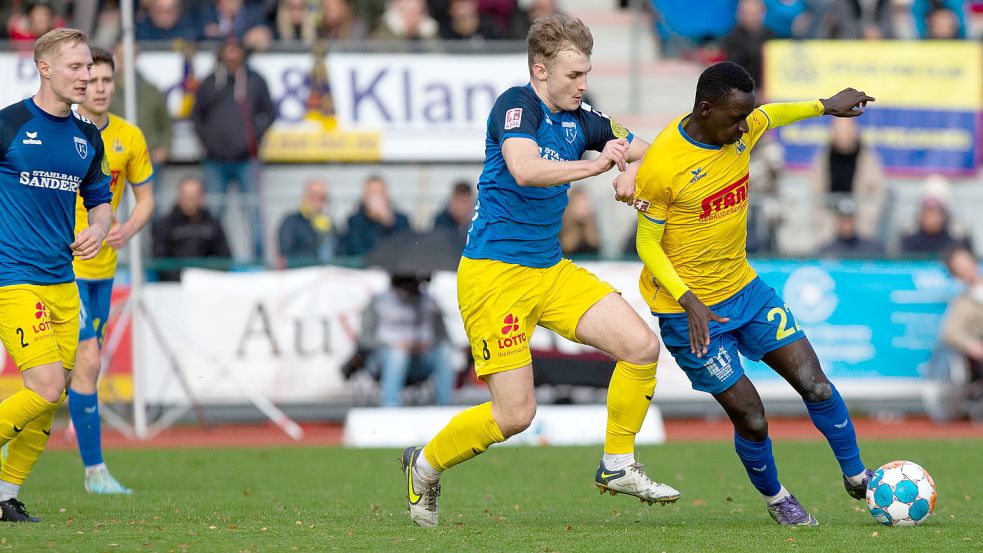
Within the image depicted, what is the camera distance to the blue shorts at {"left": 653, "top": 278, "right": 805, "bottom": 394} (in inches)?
307

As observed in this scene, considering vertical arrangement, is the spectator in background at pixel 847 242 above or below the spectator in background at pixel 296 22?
below

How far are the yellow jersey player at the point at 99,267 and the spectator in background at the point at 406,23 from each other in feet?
28.5

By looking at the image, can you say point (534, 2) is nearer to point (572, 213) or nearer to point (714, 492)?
point (572, 213)

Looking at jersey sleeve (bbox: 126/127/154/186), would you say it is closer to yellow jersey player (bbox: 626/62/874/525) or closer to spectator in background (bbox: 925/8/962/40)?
yellow jersey player (bbox: 626/62/874/525)

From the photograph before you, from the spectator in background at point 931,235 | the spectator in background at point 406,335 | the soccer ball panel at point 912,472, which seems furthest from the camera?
the spectator in background at point 931,235

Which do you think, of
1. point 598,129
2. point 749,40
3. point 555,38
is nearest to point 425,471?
point 598,129

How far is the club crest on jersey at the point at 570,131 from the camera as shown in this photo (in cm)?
752

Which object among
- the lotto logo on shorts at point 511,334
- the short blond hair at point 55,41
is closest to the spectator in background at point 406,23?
the short blond hair at point 55,41

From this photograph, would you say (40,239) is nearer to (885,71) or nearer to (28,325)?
(28,325)

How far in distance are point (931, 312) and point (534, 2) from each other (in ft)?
22.0

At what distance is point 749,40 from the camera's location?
18.6 m

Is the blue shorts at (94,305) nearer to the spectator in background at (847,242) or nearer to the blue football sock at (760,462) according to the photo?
the blue football sock at (760,462)

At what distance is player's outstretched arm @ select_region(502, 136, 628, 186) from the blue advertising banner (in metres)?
9.24

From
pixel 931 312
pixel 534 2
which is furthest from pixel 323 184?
pixel 931 312
